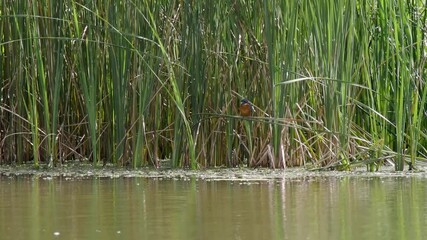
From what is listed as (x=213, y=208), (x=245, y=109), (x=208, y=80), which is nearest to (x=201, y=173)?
(x=245, y=109)

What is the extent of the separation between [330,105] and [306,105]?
41cm

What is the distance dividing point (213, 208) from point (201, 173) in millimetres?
1882

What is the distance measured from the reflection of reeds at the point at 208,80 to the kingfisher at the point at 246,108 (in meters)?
0.10

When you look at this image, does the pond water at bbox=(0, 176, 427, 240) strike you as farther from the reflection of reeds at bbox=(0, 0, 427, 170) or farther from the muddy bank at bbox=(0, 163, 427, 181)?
the reflection of reeds at bbox=(0, 0, 427, 170)

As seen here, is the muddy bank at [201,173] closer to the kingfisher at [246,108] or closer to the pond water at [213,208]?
the pond water at [213,208]

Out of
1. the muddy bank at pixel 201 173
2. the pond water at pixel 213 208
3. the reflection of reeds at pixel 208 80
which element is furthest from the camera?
the reflection of reeds at pixel 208 80

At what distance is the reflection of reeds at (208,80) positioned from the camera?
7.14 m

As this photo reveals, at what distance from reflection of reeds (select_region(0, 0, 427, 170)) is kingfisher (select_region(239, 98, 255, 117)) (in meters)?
0.10

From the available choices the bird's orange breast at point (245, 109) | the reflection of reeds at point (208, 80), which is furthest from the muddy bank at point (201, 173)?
the bird's orange breast at point (245, 109)

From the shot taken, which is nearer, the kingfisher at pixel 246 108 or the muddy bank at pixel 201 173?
the muddy bank at pixel 201 173

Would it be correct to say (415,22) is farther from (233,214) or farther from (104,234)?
(104,234)

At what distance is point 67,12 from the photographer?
7.64m

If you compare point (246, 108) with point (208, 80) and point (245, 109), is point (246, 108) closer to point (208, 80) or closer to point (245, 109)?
point (245, 109)

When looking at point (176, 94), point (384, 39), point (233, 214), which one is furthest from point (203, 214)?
point (384, 39)
